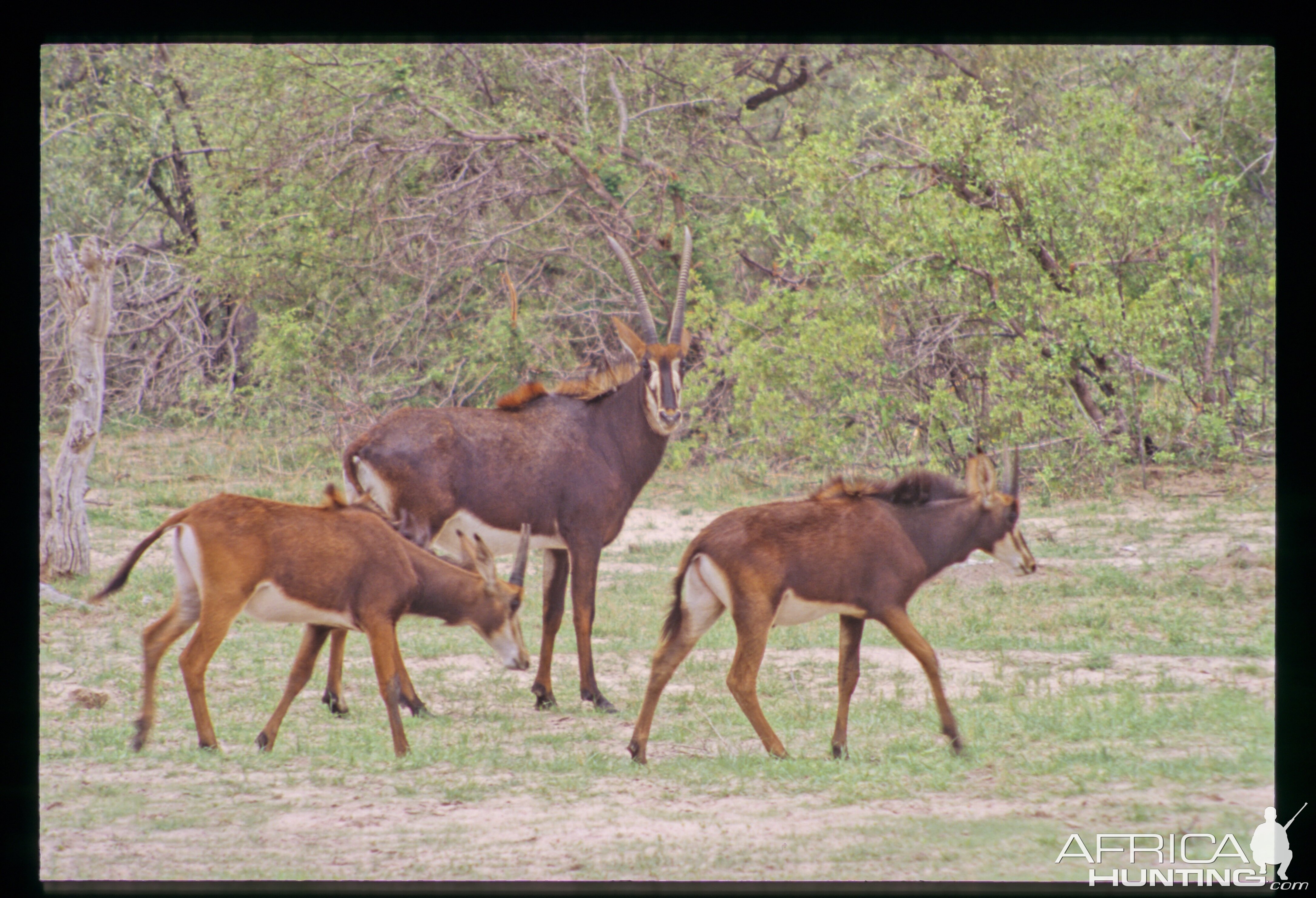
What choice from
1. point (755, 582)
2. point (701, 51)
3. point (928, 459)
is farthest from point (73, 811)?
point (701, 51)

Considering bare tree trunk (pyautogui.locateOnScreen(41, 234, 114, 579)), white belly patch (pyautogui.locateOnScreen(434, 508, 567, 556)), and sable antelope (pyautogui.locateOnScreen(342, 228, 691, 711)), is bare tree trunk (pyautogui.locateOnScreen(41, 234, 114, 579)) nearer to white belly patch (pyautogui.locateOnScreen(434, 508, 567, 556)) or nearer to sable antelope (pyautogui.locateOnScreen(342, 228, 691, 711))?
sable antelope (pyautogui.locateOnScreen(342, 228, 691, 711))

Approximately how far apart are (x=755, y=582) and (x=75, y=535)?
23.2 ft

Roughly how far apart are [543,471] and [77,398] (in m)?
5.09

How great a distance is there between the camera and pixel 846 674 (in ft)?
20.8

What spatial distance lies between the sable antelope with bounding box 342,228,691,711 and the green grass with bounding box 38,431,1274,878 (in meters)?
0.76

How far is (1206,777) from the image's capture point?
584cm

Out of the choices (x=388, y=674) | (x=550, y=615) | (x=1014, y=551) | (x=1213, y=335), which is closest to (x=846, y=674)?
(x=1014, y=551)

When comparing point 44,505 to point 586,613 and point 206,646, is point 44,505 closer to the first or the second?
point 206,646

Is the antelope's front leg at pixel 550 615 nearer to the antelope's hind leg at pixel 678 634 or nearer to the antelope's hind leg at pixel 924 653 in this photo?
the antelope's hind leg at pixel 678 634

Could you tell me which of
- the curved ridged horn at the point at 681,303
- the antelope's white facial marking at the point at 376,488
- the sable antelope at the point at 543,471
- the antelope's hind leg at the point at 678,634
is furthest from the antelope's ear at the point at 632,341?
the antelope's hind leg at the point at 678,634

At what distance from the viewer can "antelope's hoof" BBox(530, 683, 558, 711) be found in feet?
24.7

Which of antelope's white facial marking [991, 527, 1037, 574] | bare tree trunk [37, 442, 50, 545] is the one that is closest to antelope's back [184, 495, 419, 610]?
antelope's white facial marking [991, 527, 1037, 574]

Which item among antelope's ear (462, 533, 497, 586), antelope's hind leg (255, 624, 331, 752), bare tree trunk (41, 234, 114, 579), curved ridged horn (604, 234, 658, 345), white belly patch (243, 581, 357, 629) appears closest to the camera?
white belly patch (243, 581, 357, 629)

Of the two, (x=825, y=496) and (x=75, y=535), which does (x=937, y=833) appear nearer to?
(x=825, y=496)
